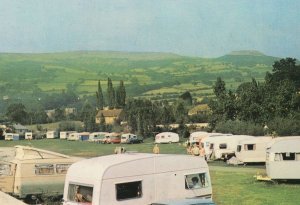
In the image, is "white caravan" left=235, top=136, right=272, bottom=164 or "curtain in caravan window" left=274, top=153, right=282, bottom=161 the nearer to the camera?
"curtain in caravan window" left=274, top=153, right=282, bottom=161

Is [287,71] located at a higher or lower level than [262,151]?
higher

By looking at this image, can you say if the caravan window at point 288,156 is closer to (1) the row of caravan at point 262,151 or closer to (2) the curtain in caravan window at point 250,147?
(1) the row of caravan at point 262,151

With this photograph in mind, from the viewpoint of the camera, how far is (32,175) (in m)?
21.6

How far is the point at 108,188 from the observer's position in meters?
14.7

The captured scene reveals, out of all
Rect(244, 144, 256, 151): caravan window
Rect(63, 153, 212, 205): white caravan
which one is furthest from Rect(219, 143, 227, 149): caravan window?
Rect(63, 153, 212, 205): white caravan

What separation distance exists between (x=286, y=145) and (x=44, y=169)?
11.4 m

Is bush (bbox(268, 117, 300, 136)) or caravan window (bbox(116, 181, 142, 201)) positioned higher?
caravan window (bbox(116, 181, 142, 201))

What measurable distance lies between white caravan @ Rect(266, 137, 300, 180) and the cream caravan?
9.82 metres

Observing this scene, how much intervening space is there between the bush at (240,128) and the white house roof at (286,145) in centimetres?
3174

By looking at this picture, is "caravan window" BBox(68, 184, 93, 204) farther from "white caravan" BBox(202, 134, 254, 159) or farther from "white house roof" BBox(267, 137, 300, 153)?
"white caravan" BBox(202, 134, 254, 159)

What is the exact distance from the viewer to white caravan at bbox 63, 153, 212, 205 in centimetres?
1480

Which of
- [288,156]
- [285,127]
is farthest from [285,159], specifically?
[285,127]

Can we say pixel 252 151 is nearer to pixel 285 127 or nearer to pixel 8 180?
pixel 8 180

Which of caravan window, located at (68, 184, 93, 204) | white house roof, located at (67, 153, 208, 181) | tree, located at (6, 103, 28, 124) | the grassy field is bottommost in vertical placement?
tree, located at (6, 103, 28, 124)
